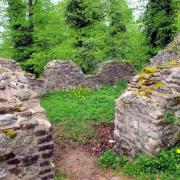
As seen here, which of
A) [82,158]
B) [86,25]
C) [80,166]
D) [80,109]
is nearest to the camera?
[80,166]

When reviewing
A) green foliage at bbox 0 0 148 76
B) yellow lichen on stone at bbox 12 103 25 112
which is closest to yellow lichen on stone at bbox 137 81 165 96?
yellow lichen on stone at bbox 12 103 25 112

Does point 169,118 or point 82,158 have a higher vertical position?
point 169,118

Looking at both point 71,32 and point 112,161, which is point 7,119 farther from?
point 71,32

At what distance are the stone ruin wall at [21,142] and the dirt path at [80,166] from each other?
1.64m

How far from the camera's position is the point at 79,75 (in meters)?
15.7

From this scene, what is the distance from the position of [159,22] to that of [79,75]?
4744 mm

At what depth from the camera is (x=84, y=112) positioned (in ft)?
38.1

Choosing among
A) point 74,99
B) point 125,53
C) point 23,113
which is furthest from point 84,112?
point 125,53

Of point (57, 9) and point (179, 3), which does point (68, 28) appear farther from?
point (179, 3)

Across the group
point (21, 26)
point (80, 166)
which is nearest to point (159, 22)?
point (21, 26)

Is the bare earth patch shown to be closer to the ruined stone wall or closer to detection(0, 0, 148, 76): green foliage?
the ruined stone wall

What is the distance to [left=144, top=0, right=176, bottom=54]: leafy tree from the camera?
680 inches

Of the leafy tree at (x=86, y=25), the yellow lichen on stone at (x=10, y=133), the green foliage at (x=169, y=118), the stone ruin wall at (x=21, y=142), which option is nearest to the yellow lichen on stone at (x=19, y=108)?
the stone ruin wall at (x=21, y=142)

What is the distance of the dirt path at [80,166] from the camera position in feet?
25.2
